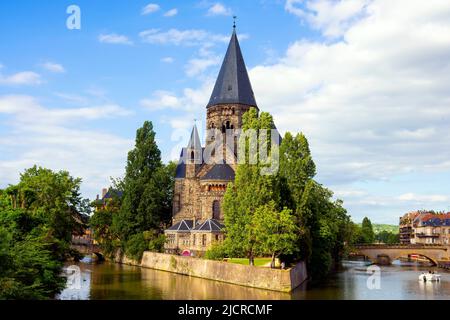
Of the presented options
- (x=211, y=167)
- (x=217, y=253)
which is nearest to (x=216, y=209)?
(x=211, y=167)

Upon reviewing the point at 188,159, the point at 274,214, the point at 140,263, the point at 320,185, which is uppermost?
the point at 188,159

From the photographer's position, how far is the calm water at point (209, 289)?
4041 cm

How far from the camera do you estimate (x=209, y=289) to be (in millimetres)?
44062

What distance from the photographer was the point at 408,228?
147250 millimetres

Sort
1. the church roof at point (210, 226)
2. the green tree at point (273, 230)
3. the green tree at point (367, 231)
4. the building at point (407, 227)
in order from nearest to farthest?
the green tree at point (273, 230) → the church roof at point (210, 226) → the green tree at point (367, 231) → the building at point (407, 227)

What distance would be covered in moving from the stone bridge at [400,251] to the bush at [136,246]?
111 feet

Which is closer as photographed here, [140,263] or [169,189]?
[140,263]

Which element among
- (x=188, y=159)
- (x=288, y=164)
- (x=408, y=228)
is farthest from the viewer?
(x=408, y=228)

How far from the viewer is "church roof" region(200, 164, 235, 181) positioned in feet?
232

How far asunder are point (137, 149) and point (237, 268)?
35277mm

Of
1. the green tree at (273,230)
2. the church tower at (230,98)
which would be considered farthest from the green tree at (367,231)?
the green tree at (273,230)

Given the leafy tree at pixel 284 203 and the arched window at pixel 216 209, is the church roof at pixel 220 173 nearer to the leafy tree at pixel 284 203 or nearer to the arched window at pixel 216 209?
the arched window at pixel 216 209
